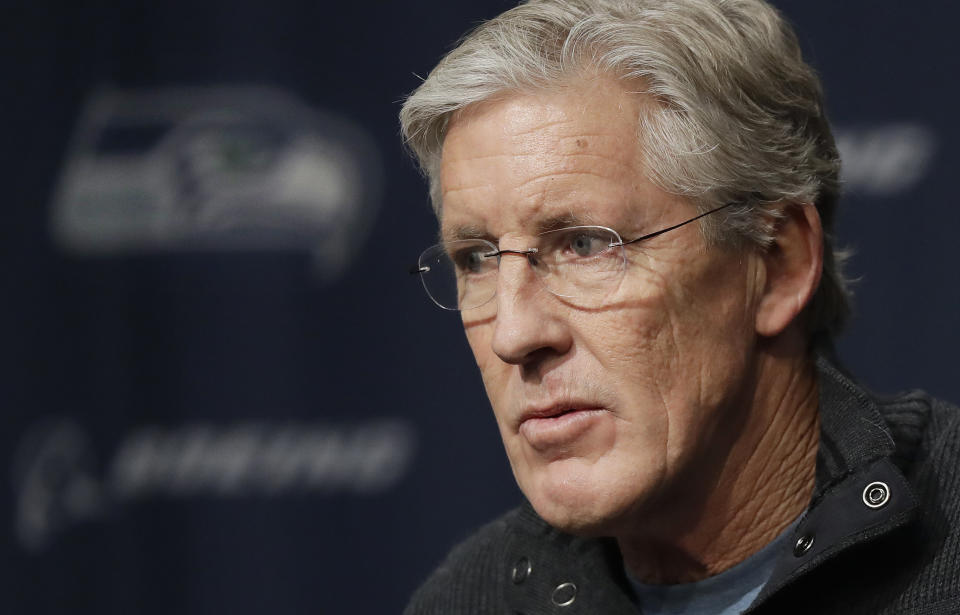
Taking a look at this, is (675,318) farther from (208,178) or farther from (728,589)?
(208,178)

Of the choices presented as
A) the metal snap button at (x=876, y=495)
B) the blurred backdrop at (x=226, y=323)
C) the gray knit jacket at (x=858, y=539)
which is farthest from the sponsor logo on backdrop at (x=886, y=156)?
the metal snap button at (x=876, y=495)

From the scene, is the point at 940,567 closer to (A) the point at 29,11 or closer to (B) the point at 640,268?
(B) the point at 640,268

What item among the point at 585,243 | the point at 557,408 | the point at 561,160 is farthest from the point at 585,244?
the point at 557,408

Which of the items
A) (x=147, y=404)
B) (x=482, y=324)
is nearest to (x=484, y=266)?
(x=482, y=324)

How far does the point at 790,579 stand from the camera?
5.66ft

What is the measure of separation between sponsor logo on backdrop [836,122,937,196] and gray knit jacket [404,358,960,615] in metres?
1.41

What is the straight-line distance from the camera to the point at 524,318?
73.1 inches

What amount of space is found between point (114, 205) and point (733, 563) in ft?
7.34

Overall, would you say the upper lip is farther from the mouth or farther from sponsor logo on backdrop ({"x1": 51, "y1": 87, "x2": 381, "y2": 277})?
sponsor logo on backdrop ({"x1": 51, "y1": 87, "x2": 381, "y2": 277})

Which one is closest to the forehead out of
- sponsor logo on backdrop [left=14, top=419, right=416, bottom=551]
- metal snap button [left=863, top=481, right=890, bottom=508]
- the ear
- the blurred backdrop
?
the ear

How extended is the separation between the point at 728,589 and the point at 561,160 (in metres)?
0.73

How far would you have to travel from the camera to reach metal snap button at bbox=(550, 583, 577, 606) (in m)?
2.03

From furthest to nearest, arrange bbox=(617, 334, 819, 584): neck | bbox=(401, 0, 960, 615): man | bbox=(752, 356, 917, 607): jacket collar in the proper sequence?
1. bbox=(617, 334, 819, 584): neck
2. bbox=(401, 0, 960, 615): man
3. bbox=(752, 356, 917, 607): jacket collar

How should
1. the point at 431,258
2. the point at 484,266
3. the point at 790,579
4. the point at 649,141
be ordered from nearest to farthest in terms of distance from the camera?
the point at 790,579
the point at 649,141
the point at 484,266
the point at 431,258
